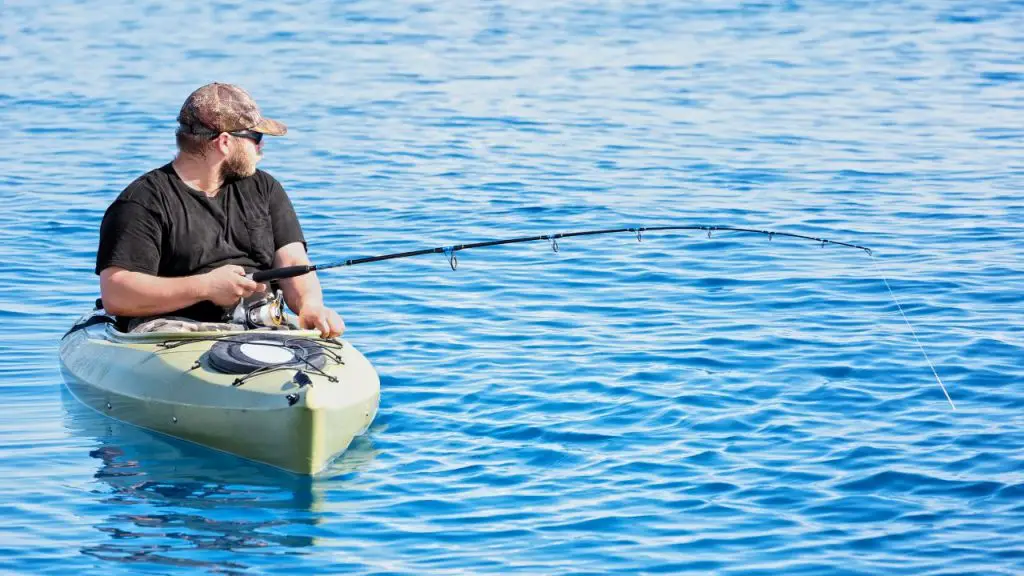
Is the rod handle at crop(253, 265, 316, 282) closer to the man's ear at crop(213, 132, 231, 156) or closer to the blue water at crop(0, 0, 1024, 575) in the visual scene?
the man's ear at crop(213, 132, 231, 156)

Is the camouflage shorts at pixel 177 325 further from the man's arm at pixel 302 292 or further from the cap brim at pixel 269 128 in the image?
the cap brim at pixel 269 128

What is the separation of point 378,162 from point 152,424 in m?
7.85

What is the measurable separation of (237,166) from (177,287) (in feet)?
2.11

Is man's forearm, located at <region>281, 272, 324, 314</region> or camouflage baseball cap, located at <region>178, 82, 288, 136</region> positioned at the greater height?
camouflage baseball cap, located at <region>178, 82, 288, 136</region>

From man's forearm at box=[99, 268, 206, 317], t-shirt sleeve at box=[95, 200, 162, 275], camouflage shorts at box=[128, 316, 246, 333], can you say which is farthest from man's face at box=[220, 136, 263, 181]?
camouflage shorts at box=[128, 316, 246, 333]

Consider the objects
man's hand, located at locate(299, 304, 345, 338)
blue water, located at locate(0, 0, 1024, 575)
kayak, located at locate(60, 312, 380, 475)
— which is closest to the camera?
blue water, located at locate(0, 0, 1024, 575)

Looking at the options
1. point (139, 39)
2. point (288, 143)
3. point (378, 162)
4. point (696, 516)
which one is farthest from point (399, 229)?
point (139, 39)

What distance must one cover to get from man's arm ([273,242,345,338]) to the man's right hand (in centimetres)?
46

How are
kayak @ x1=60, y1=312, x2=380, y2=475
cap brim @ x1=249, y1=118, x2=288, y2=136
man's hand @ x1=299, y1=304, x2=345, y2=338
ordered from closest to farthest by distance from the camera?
kayak @ x1=60, y1=312, x2=380, y2=475
cap brim @ x1=249, y1=118, x2=288, y2=136
man's hand @ x1=299, y1=304, x2=345, y2=338

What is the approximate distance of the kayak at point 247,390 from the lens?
248 inches

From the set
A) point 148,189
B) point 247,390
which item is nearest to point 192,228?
point 148,189

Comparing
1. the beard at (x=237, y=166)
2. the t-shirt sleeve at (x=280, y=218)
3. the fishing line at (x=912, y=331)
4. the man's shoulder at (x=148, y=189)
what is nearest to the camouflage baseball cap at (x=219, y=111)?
the beard at (x=237, y=166)

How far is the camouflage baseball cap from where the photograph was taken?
6.72 metres

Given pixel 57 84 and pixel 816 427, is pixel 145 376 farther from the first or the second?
pixel 57 84
